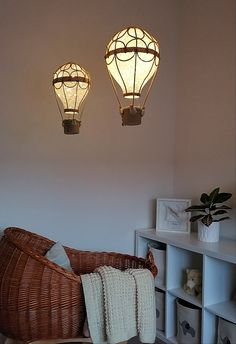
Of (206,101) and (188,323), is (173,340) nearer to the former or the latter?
(188,323)

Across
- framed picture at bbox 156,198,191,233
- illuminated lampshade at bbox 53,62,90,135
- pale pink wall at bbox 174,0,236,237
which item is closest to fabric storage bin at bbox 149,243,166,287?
framed picture at bbox 156,198,191,233

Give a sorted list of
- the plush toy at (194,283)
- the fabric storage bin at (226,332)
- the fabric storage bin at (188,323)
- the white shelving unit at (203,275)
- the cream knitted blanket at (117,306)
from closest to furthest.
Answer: the cream knitted blanket at (117,306) → the fabric storage bin at (226,332) → the white shelving unit at (203,275) → the fabric storage bin at (188,323) → the plush toy at (194,283)

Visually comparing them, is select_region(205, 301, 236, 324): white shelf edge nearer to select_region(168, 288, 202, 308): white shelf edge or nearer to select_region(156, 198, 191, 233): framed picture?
select_region(168, 288, 202, 308): white shelf edge

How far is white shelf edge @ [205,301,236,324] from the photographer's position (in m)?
2.12

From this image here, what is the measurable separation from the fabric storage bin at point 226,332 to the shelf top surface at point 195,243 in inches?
15.9

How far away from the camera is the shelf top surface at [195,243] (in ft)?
6.99

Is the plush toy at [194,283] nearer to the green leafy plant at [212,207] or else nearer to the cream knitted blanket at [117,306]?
the green leafy plant at [212,207]

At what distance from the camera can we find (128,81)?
140 centimetres

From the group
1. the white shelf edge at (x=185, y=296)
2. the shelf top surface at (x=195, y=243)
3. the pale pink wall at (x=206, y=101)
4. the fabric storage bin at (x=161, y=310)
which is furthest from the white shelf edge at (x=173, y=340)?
the pale pink wall at (x=206, y=101)

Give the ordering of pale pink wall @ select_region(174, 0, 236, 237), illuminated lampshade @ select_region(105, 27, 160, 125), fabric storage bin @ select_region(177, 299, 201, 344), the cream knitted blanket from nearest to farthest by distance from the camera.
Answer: illuminated lampshade @ select_region(105, 27, 160, 125)
the cream knitted blanket
fabric storage bin @ select_region(177, 299, 201, 344)
pale pink wall @ select_region(174, 0, 236, 237)

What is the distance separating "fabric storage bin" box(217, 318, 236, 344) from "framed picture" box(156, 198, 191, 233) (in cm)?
70

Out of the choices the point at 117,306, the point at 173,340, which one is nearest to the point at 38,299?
the point at 117,306

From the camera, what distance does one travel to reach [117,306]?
1630 millimetres

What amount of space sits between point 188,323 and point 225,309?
0.30 m
